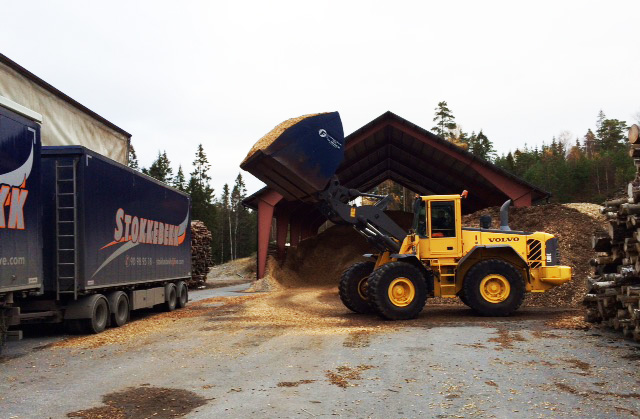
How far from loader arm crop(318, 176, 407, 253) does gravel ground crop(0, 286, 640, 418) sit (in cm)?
247

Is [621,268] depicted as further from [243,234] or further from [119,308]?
[243,234]

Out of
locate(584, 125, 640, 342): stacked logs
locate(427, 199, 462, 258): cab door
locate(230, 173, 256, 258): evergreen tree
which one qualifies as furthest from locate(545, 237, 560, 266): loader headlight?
locate(230, 173, 256, 258): evergreen tree

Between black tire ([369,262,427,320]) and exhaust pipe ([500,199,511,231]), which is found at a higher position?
exhaust pipe ([500,199,511,231])

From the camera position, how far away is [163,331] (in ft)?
40.8

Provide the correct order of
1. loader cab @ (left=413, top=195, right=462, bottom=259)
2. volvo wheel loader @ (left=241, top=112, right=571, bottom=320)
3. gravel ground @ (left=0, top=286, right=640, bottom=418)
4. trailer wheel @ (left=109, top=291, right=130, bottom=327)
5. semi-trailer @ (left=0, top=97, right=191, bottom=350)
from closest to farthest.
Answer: gravel ground @ (left=0, top=286, right=640, bottom=418) → semi-trailer @ (left=0, top=97, right=191, bottom=350) → trailer wheel @ (left=109, top=291, right=130, bottom=327) → volvo wheel loader @ (left=241, top=112, right=571, bottom=320) → loader cab @ (left=413, top=195, right=462, bottom=259)

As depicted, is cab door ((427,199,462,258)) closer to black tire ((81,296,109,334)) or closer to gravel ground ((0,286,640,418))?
gravel ground ((0,286,640,418))

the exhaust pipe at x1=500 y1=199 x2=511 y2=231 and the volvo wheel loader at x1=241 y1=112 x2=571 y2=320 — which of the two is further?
the exhaust pipe at x1=500 y1=199 x2=511 y2=231

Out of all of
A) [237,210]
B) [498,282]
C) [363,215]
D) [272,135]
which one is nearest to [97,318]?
[272,135]

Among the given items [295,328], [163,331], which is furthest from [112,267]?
[295,328]

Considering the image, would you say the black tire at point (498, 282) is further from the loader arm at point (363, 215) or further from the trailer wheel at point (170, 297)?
the trailer wheel at point (170, 297)

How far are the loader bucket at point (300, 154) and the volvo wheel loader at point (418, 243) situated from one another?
0.02m

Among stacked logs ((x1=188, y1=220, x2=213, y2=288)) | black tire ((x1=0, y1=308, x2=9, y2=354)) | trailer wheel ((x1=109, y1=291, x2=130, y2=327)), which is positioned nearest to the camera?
black tire ((x1=0, y1=308, x2=9, y2=354))

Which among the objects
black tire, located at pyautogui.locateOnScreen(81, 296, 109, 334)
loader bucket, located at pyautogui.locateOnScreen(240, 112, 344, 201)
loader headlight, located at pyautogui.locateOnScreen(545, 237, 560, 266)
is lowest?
black tire, located at pyautogui.locateOnScreen(81, 296, 109, 334)

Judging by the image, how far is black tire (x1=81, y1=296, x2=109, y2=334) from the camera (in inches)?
470
